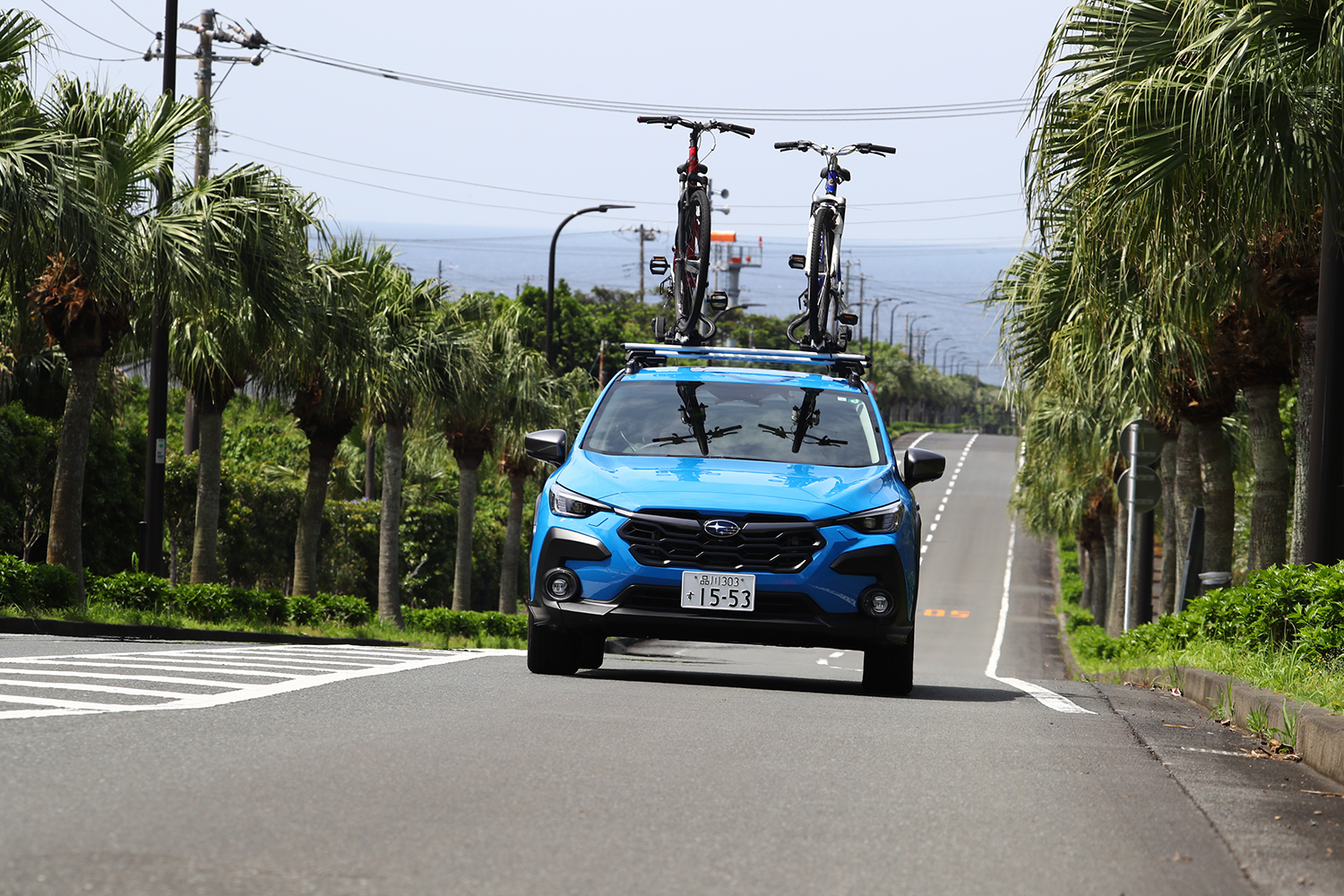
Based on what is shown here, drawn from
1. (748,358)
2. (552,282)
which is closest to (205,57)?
(552,282)

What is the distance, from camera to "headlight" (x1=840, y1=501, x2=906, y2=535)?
9195 mm

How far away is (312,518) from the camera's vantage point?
1170 inches

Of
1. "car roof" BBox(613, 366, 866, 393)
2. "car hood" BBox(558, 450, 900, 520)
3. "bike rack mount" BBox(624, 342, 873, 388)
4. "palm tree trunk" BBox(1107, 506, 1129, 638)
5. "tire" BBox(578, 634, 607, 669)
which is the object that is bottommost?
"palm tree trunk" BBox(1107, 506, 1129, 638)

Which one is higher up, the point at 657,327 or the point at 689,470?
the point at 657,327

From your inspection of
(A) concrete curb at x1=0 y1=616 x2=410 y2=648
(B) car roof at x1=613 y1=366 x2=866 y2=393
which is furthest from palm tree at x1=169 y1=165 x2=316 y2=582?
(B) car roof at x1=613 y1=366 x2=866 y2=393

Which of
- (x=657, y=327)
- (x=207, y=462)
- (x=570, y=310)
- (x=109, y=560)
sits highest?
(x=570, y=310)

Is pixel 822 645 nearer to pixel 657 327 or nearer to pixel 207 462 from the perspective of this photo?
pixel 657 327

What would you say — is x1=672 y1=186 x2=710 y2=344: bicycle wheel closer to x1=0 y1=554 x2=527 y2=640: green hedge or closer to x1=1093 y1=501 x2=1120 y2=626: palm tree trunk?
x1=0 y1=554 x2=527 y2=640: green hedge

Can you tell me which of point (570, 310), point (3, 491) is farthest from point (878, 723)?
point (570, 310)

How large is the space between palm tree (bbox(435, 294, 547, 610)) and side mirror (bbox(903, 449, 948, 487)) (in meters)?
23.9

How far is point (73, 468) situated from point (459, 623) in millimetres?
13808

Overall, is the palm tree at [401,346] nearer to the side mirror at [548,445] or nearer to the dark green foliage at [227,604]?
the dark green foliage at [227,604]

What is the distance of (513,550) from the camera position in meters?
40.1

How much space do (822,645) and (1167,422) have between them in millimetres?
18578
